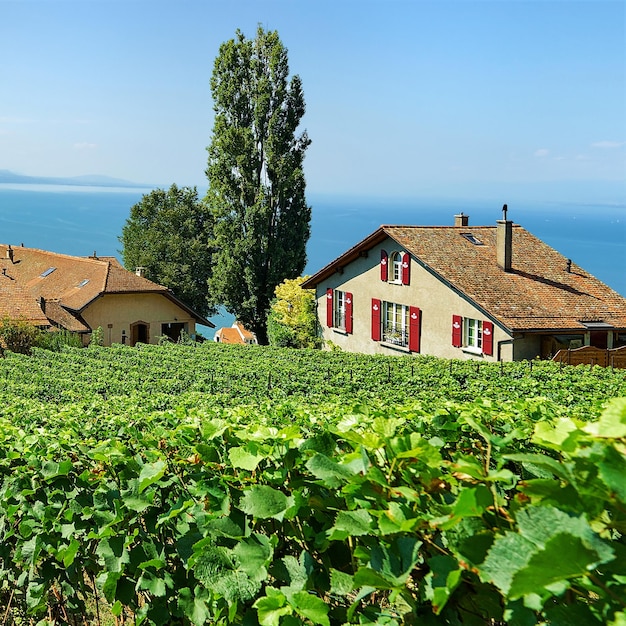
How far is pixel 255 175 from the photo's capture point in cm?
3938

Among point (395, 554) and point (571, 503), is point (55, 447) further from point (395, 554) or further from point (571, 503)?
point (571, 503)

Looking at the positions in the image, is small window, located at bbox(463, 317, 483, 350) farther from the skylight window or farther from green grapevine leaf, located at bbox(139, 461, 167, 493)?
green grapevine leaf, located at bbox(139, 461, 167, 493)

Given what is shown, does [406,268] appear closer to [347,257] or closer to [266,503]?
[347,257]

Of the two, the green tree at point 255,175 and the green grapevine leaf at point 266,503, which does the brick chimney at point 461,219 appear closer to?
the green tree at point 255,175

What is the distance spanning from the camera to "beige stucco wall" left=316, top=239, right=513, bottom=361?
26.6 meters

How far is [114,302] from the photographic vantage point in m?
38.9

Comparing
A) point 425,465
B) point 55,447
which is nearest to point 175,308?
point 55,447

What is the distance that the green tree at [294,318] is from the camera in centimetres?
3497

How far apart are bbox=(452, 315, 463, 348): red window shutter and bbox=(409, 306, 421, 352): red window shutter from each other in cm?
183

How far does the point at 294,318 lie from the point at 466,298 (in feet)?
35.8

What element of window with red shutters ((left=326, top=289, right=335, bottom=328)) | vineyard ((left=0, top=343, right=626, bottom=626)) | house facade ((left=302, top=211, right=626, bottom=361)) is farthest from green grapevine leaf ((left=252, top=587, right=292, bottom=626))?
window with red shutters ((left=326, top=289, right=335, bottom=328))

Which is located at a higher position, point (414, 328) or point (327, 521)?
point (327, 521)

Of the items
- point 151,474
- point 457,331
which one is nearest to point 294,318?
point 457,331

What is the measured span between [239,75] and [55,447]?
37.8 m
